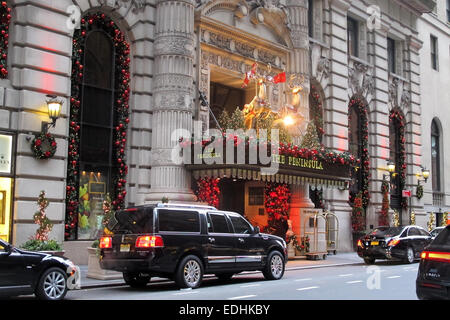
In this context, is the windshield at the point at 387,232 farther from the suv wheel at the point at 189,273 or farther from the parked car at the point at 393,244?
the suv wheel at the point at 189,273

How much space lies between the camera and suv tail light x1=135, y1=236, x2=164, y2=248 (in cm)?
1305

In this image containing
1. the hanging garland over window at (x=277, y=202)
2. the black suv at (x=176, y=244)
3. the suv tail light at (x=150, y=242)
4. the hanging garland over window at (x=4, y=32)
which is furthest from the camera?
the hanging garland over window at (x=277, y=202)

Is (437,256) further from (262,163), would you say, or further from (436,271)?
(262,163)

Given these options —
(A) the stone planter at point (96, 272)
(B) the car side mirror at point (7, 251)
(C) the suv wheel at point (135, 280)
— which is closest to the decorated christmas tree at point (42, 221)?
(A) the stone planter at point (96, 272)

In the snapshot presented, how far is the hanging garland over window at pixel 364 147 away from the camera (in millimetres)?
32250

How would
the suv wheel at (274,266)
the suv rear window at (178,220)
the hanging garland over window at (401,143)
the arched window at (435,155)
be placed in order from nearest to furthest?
the suv rear window at (178,220)
the suv wheel at (274,266)
the hanging garland over window at (401,143)
the arched window at (435,155)

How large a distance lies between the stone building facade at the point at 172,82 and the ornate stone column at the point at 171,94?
39 mm

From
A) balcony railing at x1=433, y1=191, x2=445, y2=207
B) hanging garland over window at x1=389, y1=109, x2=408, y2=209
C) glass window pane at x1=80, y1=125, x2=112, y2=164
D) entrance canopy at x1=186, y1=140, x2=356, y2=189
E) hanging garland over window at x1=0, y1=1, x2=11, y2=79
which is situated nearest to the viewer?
hanging garland over window at x1=0, y1=1, x2=11, y2=79

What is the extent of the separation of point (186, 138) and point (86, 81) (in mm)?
4070

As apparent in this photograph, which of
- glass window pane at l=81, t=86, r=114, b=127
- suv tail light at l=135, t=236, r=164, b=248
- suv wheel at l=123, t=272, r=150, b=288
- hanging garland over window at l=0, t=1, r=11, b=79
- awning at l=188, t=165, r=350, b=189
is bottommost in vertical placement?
suv wheel at l=123, t=272, r=150, b=288

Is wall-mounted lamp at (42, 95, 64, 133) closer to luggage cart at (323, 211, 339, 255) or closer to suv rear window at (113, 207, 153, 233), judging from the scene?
suv rear window at (113, 207, 153, 233)

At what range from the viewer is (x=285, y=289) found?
44.6ft

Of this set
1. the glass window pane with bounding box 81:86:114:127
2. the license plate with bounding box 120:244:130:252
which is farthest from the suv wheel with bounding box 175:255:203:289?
the glass window pane with bounding box 81:86:114:127

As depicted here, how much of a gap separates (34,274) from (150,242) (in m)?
2.76
